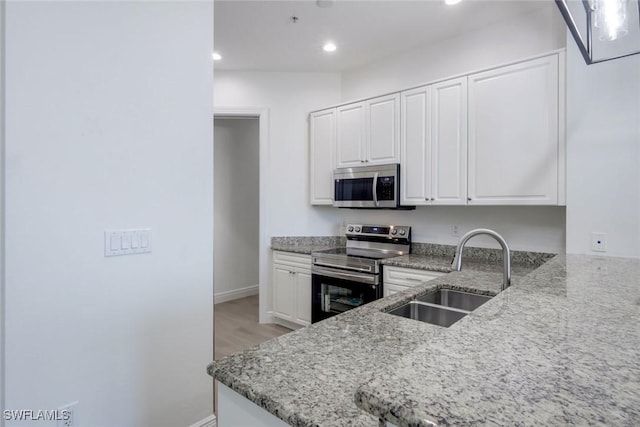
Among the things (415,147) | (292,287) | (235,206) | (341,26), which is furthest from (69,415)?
(235,206)

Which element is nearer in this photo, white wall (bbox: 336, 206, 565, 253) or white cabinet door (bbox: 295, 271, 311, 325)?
white wall (bbox: 336, 206, 565, 253)

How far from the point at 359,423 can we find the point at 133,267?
1361 millimetres

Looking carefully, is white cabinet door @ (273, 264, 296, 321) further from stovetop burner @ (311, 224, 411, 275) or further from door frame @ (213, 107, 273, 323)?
stovetop burner @ (311, 224, 411, 275)

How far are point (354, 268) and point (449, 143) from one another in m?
1.29

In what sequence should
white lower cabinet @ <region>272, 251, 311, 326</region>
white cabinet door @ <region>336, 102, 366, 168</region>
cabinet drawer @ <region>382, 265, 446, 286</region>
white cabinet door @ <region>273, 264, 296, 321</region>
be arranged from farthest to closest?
1. white cabinet door @ <region>273, 264, 296, 321</region>
2. white lower cabinet @ <region>272, 251, 311, 326</region>
3. white cabinet door @ <region>336, 102, 366, 168</region>
4. cabinet drawer @ <region>382, 265, 446, 286</region>

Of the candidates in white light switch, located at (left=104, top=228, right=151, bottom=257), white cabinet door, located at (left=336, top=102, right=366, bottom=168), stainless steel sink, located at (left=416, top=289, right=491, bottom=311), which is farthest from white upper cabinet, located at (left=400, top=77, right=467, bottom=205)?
white light switch, located at (left=104, top=228, right=151, bottom=257)

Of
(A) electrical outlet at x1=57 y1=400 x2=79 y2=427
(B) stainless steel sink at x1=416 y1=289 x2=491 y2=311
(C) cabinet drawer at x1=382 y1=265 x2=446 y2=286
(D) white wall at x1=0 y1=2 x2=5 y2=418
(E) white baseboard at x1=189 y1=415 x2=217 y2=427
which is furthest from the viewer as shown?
(C) cabinet drawer at x1=382 y1=265 x2=446 y2=286

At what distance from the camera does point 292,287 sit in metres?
3.56

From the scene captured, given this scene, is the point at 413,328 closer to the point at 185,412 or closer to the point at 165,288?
the point at 165,288

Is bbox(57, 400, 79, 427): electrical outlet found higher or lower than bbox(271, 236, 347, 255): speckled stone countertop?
lower

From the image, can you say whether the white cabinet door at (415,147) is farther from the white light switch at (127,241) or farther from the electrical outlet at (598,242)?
the white light switch at (127,241)

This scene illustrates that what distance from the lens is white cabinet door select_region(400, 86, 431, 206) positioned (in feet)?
9.45

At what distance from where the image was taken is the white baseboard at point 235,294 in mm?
4695

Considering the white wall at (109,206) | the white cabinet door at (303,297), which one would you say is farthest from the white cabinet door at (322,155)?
the white wall at (109,206)
